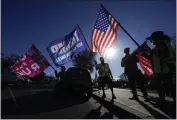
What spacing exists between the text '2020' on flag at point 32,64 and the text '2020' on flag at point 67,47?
2.33 metres

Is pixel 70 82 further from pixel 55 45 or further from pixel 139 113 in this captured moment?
pixel 139 113

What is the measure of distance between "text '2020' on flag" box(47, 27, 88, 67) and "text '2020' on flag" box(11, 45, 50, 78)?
233 cm

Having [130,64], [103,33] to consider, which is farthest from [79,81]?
[130,64]

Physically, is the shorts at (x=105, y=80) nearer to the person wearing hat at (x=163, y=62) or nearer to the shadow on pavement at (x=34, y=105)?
the shadow on pavement at (x=34, y=105)

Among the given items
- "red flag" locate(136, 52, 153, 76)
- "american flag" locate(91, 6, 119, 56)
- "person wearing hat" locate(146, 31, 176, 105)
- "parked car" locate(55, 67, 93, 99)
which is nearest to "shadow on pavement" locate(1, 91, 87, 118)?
"parked car" locate(55, 67, 93, 99)

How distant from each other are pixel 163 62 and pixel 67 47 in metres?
10.4

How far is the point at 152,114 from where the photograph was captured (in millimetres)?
5457

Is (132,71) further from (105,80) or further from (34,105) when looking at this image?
(34,105)

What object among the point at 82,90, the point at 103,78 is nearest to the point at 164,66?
the point at 103,78

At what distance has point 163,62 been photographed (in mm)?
5871

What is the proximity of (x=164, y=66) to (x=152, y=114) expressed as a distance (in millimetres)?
1093

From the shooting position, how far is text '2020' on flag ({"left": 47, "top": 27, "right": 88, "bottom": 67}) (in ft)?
47.2

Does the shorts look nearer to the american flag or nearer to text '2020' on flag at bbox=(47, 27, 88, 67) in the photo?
the american flag

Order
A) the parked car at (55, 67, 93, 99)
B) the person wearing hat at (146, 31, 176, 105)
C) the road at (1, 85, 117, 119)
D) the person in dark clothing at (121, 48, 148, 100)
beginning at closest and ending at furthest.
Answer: the person wearing hat at (146, 31, 176, 105), the road at (1, 85, 117, 119), the person in dark clothing at (121, 48, 148, 100), the parked car at (55, 67, 93, 99)
